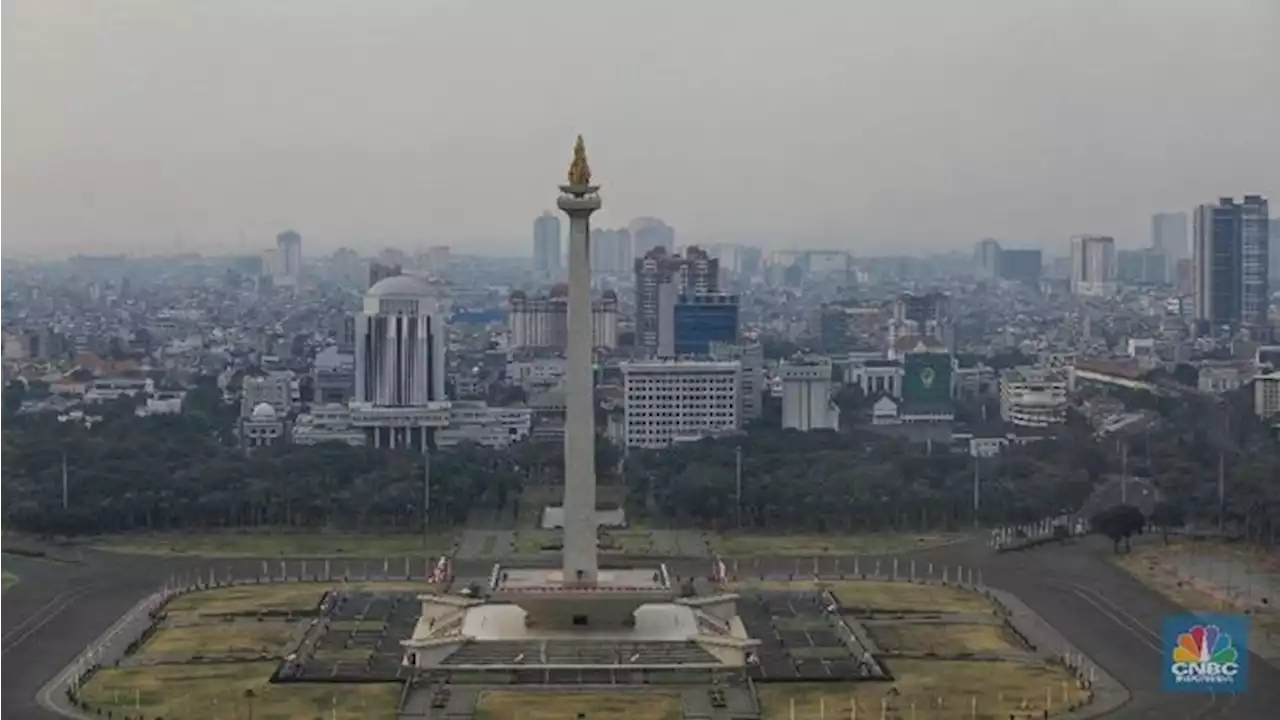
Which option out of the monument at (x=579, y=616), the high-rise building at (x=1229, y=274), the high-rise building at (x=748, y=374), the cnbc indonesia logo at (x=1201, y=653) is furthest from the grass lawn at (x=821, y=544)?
the high-rise building at (x=1229, y=274)

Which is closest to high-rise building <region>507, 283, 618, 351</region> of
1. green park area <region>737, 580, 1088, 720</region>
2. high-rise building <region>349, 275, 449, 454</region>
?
high-rise building <region>349, 275, 449, 454</region>

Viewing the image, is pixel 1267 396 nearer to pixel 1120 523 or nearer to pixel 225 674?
pixel 1120 523

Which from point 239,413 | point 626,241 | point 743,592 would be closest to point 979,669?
point 743,592

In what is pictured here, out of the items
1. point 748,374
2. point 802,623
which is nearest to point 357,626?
point 802,623

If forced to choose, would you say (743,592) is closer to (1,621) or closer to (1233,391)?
(1,621)

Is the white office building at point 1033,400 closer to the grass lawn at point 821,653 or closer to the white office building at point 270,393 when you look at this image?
the white office building at point 270,393

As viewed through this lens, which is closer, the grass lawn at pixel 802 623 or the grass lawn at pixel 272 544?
the grass lawn at pixel 802 623
